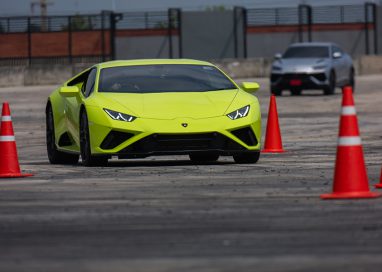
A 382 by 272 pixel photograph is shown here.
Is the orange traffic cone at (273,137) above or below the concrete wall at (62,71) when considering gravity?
above

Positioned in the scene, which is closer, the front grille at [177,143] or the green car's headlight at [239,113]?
the front grille at [177,143]

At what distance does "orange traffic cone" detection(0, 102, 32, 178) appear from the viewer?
14047 mm

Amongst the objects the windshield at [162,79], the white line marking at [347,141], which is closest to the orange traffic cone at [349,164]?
the white line marking at [347,141]

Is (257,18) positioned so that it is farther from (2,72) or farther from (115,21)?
(2,72)

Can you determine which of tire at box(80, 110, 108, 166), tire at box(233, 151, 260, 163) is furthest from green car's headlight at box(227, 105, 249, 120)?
tire at box(80, 110, 108, 166)

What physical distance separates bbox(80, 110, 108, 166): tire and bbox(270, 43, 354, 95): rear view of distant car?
23780mm

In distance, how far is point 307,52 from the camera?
133 feet

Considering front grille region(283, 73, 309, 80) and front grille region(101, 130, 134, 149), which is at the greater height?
front grille region(101, 130, 134, 149)

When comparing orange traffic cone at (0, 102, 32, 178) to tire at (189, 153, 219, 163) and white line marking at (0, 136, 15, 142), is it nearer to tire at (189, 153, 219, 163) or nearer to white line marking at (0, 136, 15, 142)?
white line marking at (0, 136, 15, 142)

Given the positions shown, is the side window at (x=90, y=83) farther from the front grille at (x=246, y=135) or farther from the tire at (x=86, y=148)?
the front grille at (x=246, y=135)

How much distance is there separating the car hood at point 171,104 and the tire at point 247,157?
63 cm

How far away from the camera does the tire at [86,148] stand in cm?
1513

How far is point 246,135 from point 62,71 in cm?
3820

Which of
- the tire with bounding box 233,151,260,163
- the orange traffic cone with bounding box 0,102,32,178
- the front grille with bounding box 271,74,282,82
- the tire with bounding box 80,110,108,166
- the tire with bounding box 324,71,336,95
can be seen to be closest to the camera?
the orange traffic cone with bounding box 0,102,32,178
